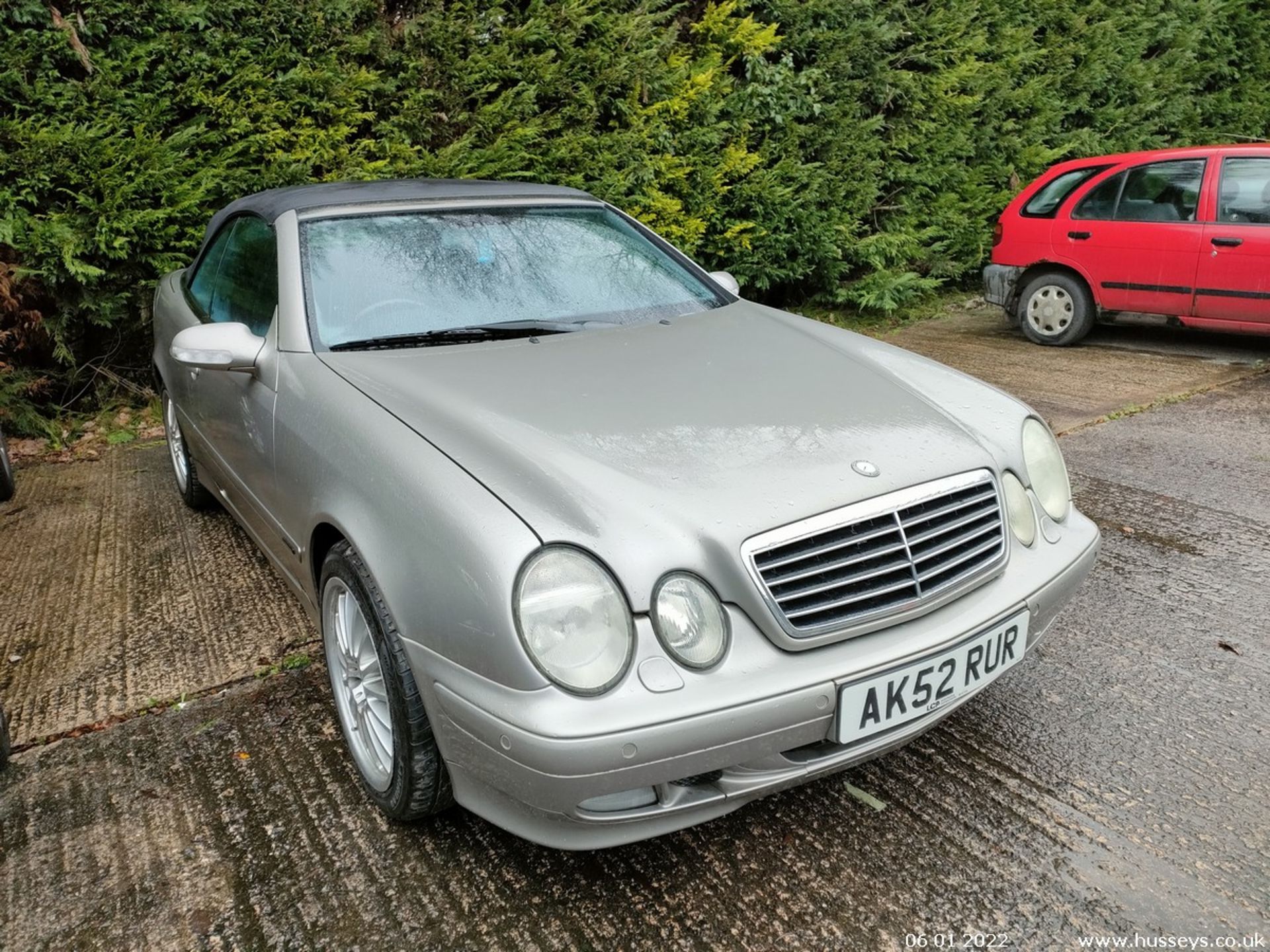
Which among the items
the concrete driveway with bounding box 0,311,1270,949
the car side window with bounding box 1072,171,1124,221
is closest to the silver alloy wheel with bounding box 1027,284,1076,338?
the car side window with bounding box 1072,171,1124,221

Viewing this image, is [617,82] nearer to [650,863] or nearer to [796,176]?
[796,176]

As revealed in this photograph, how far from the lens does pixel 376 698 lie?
218 centimetres

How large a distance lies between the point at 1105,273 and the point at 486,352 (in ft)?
18.2

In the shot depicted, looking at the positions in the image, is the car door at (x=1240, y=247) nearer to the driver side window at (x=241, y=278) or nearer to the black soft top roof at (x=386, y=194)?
the black soft top roof at (x=386, y=194)

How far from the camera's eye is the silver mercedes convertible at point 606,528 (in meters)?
1.71

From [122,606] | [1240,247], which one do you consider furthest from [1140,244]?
[122,606]

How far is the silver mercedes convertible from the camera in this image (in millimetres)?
1710

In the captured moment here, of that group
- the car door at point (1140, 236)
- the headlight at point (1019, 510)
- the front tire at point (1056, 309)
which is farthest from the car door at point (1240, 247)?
the headlight at point (1019, 510)

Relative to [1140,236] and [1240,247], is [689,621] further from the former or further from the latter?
[1140,236]

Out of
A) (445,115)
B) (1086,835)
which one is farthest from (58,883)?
(445,115)

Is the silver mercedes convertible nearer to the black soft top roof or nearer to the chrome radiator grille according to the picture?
the chrome radiator grille

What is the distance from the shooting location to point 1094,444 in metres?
4.76

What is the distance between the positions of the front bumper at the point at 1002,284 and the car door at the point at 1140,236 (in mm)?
381

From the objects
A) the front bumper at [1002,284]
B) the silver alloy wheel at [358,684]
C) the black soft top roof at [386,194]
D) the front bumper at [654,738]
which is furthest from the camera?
the front bumper at [1002,284]
